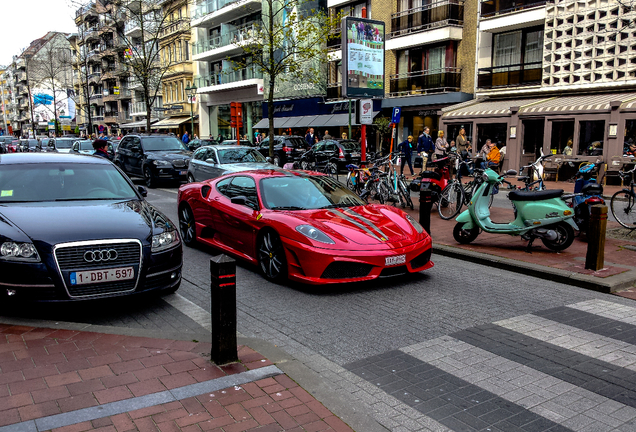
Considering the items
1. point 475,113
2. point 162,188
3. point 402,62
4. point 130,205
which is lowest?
point 162,188

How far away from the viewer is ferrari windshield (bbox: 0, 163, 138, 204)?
19.3 feet

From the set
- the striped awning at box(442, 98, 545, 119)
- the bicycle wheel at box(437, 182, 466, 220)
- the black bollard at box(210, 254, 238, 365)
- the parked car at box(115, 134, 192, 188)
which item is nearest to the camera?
the black bollard at box(210, 254, 238, 365)

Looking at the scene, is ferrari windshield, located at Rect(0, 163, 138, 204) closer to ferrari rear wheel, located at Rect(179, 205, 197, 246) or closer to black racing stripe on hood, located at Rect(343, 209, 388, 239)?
ferrari rear wheel, located at Rect(179, 205, 197, 246)

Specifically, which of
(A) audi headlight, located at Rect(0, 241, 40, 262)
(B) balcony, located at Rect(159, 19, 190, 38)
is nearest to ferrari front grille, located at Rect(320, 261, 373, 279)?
(A) audi headlight, located at Rect(0, 241, 40, 262)

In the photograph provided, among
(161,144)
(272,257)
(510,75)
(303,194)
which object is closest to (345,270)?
(272,257)

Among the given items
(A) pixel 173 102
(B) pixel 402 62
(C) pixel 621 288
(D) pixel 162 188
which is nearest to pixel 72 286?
(C) pixel 621 288

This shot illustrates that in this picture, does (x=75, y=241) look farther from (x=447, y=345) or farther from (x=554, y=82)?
(x=554, y=82)

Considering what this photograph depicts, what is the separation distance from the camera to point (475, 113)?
80.6ft

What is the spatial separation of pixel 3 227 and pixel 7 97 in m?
153

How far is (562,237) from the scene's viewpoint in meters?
8.02

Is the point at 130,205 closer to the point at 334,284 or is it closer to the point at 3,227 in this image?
the point at 3,227

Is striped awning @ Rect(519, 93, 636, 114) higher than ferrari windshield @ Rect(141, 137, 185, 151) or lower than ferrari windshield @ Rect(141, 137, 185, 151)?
higher

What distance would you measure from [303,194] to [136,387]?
4.04m

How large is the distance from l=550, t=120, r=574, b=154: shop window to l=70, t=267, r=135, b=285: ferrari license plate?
2059 cm
